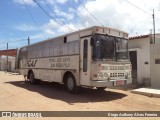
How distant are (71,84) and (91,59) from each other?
2.44 meters

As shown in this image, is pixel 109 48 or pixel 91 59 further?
pixel 109 48

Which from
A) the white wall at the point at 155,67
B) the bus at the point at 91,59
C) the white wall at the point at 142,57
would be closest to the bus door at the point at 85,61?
the bus at the point at 91,59

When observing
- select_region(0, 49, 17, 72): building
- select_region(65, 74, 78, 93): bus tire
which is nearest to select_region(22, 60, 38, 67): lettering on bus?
select_region(65, 74, 78, 93): bus tire

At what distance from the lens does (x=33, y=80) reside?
18891mm

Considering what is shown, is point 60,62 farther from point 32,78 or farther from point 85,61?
point 32,78

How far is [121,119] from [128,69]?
5210 mm

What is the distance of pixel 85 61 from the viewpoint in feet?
38.6

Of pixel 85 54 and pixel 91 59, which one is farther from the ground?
pixel 85 54

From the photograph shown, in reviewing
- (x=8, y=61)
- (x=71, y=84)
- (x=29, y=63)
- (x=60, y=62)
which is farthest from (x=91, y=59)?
(x=8, y=61)

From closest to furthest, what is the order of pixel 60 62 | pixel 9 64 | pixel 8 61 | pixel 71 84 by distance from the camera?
pixel 71 84
pixel 60 62
pixel 9 64
pixel 8 61

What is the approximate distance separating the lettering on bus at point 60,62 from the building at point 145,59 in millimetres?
5648

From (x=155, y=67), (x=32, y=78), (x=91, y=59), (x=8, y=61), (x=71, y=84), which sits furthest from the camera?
(x=8, y=61)

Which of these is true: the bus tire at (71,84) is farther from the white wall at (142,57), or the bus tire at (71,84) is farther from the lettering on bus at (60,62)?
the white wall at (142,57)

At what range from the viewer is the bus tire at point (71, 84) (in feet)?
41.8
